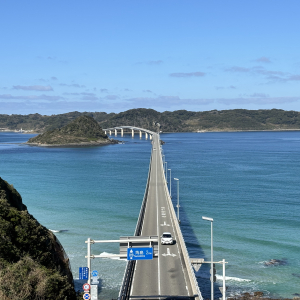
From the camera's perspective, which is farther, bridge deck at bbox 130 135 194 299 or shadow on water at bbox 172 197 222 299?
shadow on water at bbox 172 197 222 299

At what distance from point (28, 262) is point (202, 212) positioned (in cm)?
3322

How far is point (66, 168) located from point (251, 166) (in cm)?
4184

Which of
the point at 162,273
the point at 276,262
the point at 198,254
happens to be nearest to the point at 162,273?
the point at 162,273

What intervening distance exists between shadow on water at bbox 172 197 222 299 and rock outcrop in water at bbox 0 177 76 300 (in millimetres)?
9597

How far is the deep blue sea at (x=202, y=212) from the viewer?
103 feet

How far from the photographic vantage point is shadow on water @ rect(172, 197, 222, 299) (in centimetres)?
2812

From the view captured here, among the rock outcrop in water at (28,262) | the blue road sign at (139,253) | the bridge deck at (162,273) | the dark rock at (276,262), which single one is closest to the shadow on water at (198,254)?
the bridge deck at (162,273)

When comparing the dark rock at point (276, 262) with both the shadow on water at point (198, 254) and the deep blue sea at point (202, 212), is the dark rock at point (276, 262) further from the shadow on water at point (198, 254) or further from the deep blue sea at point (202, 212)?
the shadow on water at point (198, 254)

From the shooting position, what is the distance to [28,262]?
19422 mm

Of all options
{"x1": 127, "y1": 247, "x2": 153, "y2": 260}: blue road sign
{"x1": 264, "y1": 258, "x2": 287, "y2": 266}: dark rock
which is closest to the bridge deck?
{"x1": 127, "y1": 247, "x2": 153, "y2": 260}: blue road sign

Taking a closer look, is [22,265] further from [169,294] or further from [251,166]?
[251,166]

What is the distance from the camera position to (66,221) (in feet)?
153

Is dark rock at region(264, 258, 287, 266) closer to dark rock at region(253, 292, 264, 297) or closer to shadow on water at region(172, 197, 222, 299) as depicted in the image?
shadow on water at region(172, 197, 222, 299)

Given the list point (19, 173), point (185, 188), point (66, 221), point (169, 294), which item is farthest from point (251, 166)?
point (169, 294)
